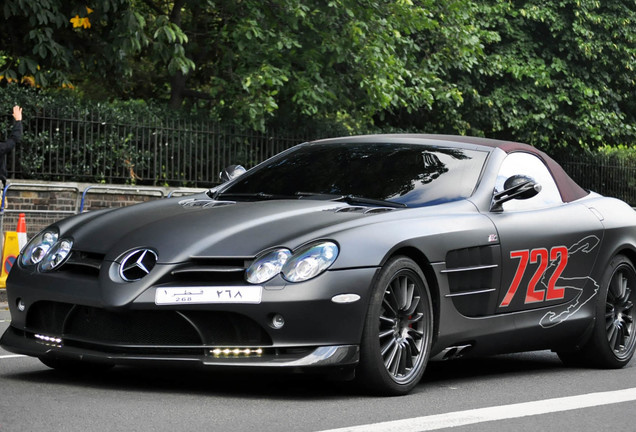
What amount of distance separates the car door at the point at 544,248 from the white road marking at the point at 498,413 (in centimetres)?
83

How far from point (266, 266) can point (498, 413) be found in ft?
4.37

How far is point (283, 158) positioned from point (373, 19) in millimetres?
14614

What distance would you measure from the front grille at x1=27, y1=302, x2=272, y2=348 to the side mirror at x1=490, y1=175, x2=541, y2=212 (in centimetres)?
199

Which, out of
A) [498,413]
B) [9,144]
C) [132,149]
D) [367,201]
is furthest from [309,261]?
[132,149]

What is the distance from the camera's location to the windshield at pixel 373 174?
7551 mm

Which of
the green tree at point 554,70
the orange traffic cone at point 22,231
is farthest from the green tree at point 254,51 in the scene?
the orange traffic cone at point 22,231

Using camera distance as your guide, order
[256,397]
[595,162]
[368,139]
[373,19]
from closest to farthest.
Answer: [256,397] → [368,139] → [373,19] → [595,162]

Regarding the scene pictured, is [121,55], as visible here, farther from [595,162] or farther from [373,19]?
[595,162]

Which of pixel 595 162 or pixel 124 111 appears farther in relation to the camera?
pixel 595 162

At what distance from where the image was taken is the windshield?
24.8 ft

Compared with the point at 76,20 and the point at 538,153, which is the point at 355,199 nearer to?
the point at 538,153

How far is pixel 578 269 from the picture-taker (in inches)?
328

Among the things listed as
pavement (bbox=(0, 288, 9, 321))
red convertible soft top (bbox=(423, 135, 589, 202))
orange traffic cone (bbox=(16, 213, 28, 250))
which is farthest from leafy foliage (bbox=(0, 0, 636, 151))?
red convertible soft top (bbox=(423, 135, 589, 202))

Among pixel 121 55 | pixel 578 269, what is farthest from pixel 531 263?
pixel 121 55
